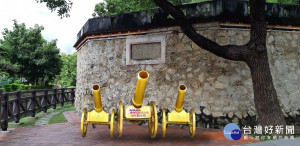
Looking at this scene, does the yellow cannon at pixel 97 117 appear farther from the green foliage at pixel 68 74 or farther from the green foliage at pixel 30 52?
the green foliage at pixel 68 74

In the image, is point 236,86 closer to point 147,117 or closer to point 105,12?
point 147,117

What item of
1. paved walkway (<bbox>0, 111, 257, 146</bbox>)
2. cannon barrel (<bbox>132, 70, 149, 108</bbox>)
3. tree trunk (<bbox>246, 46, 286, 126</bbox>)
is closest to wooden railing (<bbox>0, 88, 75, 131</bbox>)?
paved walkway (<bbox>0, 111, 257, 146</bbox>)

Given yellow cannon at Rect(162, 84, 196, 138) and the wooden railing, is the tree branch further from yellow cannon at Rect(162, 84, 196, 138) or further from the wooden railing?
the wooden railing

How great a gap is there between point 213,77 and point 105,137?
3168 millimetres

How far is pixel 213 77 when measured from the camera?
267 inches

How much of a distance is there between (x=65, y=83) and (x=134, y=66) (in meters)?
49.7

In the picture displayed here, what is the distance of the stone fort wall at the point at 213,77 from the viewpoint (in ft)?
22.0

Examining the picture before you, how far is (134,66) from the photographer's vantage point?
307 inches

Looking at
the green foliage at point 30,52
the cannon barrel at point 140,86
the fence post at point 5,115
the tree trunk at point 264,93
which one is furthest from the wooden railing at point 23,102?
the green foliage at point 30,52

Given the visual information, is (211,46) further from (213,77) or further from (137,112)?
(137,112)

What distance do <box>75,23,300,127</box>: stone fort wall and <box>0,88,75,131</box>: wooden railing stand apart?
9.64ft

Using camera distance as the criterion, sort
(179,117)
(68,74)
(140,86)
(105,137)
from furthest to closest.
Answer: (68,74) → (105,137) → (179,117) → (140,86)

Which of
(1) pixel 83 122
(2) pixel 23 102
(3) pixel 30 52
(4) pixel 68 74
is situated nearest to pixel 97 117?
(1) pixel 83 122

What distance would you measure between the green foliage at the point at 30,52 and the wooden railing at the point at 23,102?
13.3m
